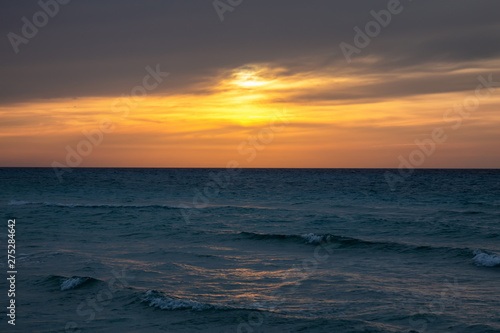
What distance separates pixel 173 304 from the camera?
13.0 meters

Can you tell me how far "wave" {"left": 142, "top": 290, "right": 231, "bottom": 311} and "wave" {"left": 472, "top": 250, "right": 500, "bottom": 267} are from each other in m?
11.3

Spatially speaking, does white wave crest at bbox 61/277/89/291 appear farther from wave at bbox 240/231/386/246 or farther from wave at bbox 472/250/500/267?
wave at bbox 472/250/500/267

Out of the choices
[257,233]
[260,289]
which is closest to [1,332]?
[260,289]

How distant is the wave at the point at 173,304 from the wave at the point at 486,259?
11.3 meters

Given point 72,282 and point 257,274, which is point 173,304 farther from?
point 257,274

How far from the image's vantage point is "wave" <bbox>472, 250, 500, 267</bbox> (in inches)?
698

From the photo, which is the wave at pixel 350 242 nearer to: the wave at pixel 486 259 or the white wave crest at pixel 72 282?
the wave at pixel 486 259

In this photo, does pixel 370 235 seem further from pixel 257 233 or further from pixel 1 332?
pixel 1 332

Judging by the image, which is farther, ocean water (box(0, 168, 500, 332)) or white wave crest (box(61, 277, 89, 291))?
white wave crest (box(61, 277, 89, 291))

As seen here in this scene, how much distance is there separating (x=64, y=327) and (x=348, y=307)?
7.77m

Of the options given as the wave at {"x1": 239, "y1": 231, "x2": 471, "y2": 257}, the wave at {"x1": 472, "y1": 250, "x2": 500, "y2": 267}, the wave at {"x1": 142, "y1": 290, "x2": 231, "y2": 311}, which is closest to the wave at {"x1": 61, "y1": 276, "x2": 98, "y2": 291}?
the wave at {"x1": 142, "y1": 290, "x2": 231, "y2": 311}

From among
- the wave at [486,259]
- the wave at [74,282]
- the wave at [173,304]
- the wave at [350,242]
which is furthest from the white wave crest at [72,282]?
the wave at [486,259]

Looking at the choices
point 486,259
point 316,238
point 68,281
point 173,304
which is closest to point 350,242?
point 316,238

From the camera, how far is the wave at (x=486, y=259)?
58.1 ft
